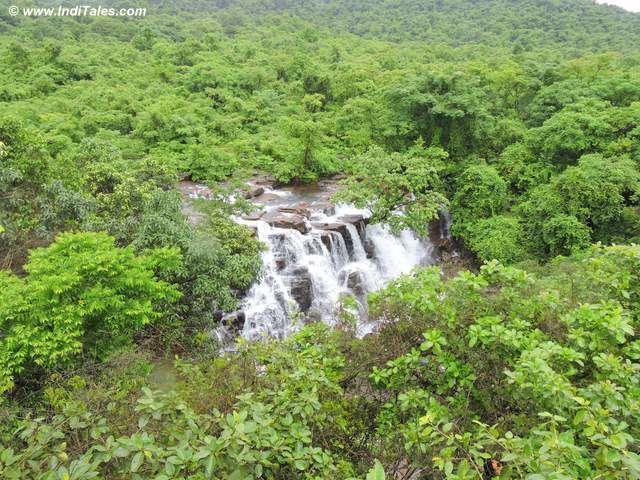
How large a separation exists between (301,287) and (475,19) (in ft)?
167

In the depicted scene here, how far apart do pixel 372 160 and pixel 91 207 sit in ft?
25.1

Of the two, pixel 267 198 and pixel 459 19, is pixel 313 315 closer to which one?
pixel 267 198

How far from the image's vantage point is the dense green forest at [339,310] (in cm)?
271

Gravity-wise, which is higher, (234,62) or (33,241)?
(234,62)

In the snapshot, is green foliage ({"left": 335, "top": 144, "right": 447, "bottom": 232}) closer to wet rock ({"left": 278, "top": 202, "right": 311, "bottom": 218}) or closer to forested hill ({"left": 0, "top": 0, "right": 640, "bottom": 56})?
wet rock ({"left": 278, "top": 202, "right": 311, "bottom": 218})

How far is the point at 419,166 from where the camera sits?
13.8 m

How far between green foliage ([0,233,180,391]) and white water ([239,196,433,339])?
10.8 ft

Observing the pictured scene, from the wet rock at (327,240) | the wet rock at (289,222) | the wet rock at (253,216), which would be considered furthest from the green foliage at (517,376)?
the wet rock at (253,216)

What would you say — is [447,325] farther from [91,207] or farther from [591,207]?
[591,207]

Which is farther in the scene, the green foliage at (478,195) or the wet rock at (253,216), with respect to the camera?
the green foliage at (478,195)

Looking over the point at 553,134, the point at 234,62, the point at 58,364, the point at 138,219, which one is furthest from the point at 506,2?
the point at 58,364

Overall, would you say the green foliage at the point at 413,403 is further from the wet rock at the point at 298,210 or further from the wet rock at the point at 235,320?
the wet rock at the point at 298,210

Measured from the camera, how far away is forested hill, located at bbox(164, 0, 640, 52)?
39812 millimetres

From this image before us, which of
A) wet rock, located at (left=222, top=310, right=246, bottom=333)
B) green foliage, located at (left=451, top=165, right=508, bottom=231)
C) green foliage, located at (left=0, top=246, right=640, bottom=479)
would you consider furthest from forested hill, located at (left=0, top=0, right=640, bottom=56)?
green foliage, located at (left=0, top=246, right=640, bottom=479)
